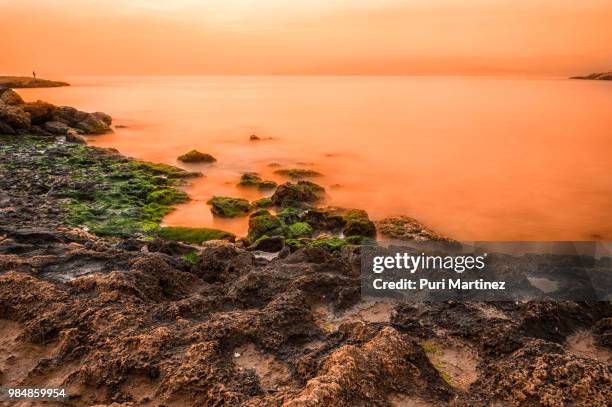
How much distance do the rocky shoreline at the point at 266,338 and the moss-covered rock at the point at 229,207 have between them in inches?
172

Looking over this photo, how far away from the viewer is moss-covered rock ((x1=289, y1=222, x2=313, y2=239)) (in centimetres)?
805

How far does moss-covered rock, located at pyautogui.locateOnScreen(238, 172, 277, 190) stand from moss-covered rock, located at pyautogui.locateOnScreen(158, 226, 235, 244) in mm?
4336

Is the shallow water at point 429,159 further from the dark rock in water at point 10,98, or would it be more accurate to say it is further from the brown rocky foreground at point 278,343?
the brown rocky foreground at point 278,343

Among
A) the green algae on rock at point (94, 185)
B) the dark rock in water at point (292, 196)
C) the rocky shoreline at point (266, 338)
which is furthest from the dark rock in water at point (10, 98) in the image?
the rocky shoreline at point (266, 338)

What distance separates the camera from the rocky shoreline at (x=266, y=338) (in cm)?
262

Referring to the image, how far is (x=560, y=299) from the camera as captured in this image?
3820mm

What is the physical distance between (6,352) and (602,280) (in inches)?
200

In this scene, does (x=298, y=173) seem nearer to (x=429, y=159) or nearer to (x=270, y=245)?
(x=429, y=159)

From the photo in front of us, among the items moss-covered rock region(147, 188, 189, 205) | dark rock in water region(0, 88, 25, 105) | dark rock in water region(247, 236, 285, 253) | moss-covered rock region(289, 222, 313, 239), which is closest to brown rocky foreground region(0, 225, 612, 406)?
dark rock in water region(247, 236, 285, 253)

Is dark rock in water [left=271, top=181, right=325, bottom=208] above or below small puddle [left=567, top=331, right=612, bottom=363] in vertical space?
below

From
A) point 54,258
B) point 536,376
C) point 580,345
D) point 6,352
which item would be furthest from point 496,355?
point 54,258

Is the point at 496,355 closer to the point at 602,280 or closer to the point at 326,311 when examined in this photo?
the point at 326,311

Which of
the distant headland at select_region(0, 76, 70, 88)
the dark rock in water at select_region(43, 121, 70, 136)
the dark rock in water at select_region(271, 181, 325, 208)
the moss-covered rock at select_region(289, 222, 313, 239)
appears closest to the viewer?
the moss-covered rock at select_region(289, 222, 313, 239)

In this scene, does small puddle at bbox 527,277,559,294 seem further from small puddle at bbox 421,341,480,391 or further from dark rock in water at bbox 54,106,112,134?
dark rock in water at bbox 54,106,112,134
